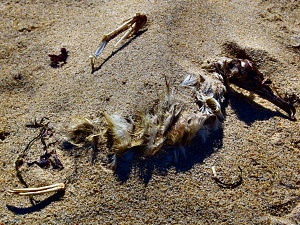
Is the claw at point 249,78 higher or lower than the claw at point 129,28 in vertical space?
lower

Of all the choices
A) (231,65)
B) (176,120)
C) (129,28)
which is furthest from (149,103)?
(129,28)

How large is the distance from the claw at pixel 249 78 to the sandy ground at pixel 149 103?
77 mm

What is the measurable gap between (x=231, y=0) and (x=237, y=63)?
975 millimetres

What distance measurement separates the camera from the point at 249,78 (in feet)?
8.46

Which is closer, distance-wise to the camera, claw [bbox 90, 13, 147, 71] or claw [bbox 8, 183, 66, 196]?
claw [bbox 8, 183, 66, 196]

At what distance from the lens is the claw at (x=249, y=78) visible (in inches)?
101

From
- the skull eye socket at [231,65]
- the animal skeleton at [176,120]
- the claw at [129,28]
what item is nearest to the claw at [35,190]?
the animal skeleton at [176,120]

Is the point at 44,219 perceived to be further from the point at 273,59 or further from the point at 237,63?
the point at 273,59

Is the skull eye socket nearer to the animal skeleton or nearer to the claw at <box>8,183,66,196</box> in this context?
the animal skeleton

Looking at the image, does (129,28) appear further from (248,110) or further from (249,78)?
(248,110)

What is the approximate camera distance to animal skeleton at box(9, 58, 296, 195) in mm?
2215

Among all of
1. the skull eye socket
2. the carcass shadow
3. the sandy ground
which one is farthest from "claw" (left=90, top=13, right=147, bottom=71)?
the carcass shadow

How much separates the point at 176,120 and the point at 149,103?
0.72 feet

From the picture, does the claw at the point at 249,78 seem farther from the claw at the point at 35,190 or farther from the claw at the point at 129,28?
the claw at the point at 35,190
